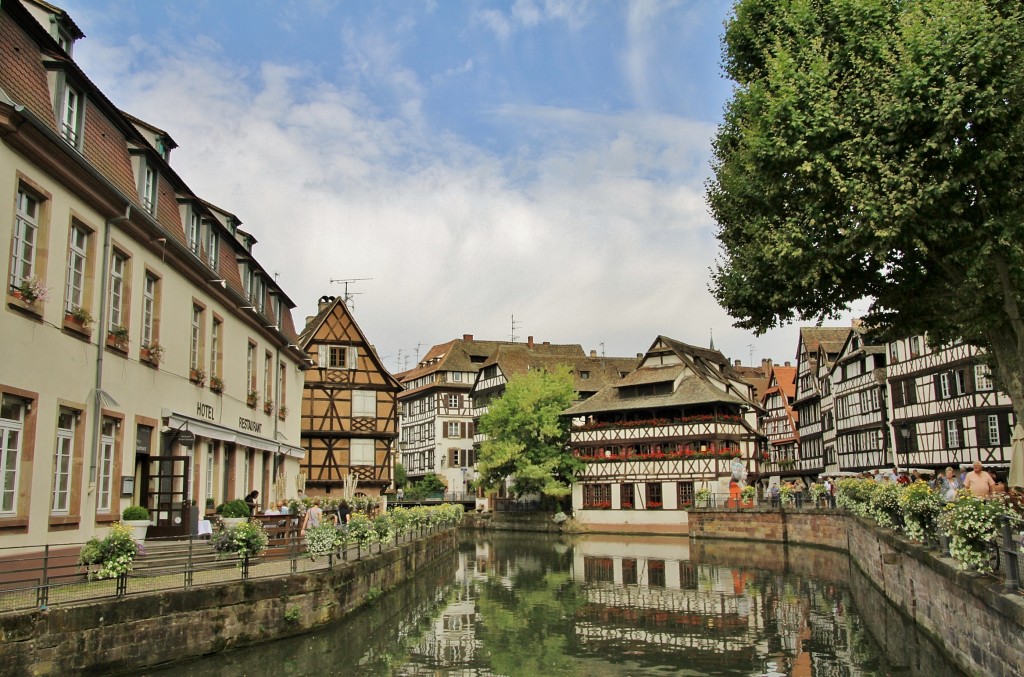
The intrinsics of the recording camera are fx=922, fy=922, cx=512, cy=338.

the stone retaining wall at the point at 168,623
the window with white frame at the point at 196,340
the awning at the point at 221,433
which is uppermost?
the window with white frame at the point at 196,340

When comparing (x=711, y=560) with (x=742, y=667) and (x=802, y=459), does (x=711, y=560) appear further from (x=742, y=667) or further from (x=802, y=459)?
(x=802, y=459)

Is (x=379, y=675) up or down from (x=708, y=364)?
down

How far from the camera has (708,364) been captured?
62.0 m

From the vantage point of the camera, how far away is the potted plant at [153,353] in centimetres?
1902

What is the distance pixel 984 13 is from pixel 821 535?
102ft

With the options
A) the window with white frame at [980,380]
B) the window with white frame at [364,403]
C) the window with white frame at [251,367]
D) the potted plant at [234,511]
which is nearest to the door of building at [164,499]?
the potted plant at [234,511]

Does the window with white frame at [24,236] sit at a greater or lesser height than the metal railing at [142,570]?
greater

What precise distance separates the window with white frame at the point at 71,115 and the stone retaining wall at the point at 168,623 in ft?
25.6

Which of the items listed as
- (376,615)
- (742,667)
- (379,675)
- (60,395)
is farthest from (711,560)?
(60,395)

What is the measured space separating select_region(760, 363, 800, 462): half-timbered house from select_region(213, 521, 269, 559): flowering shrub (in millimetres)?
61613

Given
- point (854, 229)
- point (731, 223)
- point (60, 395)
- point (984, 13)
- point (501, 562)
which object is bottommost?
point (501, 562)

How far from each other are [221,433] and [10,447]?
10.4 m

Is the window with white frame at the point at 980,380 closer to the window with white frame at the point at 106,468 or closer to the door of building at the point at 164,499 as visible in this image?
the door of building at the point at 164,499

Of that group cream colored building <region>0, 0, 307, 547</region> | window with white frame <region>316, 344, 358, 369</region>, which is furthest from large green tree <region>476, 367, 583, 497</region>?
cream colored building <region>0, 0, 307, 547</region>
